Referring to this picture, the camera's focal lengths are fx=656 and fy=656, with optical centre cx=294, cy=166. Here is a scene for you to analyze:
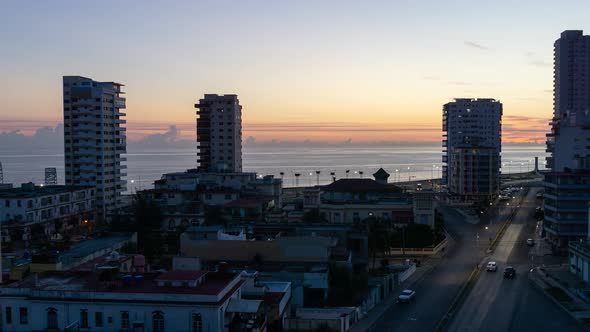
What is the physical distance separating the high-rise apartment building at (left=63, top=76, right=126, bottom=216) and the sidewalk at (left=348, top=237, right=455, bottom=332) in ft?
122

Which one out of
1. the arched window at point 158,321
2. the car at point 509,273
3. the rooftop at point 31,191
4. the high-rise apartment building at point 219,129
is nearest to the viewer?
the arched window at point 158,321

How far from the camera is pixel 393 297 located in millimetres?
31438

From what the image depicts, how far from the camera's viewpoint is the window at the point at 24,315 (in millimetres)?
20281

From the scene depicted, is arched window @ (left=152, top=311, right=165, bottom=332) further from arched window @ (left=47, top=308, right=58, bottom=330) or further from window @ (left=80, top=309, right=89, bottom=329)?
arched window @ (left=47, top=308, right=58, bottom=330)

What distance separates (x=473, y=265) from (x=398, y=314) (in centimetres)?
1325

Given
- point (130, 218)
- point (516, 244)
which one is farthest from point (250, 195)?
point (516, 244)

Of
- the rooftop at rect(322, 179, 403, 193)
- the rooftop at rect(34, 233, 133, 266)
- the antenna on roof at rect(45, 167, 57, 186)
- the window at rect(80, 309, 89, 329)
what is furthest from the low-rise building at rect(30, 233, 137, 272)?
the antenna on roof at rect(45, 167, 57, 186)

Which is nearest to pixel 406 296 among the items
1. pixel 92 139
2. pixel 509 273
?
pixel 509 273

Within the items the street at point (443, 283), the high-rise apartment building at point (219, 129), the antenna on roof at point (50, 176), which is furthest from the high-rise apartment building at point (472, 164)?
the antenna on roof at point (50, 176)

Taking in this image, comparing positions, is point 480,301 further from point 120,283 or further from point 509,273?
point 120,283

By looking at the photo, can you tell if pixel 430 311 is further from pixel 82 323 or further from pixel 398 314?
pixel 82 323

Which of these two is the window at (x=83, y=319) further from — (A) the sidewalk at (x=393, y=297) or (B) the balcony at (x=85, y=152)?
(B) the balcony at (x=85, y=152)

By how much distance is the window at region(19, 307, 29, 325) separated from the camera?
20281 mm

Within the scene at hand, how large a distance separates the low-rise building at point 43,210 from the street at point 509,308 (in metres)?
33.4
